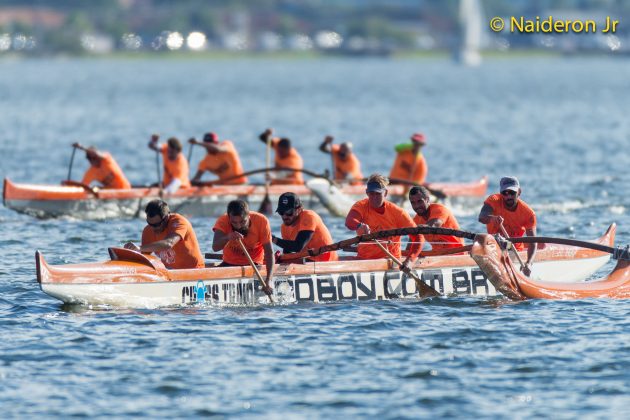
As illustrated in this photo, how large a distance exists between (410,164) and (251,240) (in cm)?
1321

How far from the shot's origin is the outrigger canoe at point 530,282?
2061cm

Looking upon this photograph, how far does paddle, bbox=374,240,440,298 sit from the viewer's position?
21.2 meters

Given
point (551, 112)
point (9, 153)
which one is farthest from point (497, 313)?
point (551, 112)

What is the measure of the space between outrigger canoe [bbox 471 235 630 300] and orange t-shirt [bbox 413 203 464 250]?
1.05m

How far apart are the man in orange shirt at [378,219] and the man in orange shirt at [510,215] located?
4.47 feet

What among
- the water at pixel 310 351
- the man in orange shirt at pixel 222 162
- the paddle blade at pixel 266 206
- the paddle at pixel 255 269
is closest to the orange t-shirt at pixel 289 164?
the man in orange shirt at pixel 222 162

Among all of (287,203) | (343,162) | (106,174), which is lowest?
(287,203)

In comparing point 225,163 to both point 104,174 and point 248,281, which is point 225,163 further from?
point 248,281

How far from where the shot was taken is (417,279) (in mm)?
21219

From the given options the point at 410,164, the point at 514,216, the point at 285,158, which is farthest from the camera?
the point at 410,164

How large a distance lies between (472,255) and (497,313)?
36.3 inches

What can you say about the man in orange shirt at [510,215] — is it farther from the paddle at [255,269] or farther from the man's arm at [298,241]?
the paddle at [255,269]

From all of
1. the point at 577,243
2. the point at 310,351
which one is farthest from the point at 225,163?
the point at 310,351

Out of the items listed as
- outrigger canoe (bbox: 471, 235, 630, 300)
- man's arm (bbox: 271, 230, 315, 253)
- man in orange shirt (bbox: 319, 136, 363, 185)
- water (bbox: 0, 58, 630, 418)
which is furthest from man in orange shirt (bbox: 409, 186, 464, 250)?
man in orange shirt (bbox: 319, 136, 363, 185)
